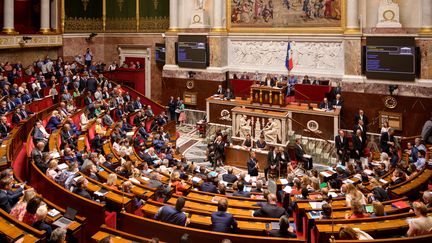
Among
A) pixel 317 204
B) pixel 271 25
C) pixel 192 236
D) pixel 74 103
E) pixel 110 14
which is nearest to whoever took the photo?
pixel 192 236

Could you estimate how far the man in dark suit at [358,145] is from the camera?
1293 cm

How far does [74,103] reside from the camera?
584 inches

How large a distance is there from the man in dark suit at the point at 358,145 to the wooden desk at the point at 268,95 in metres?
3.17

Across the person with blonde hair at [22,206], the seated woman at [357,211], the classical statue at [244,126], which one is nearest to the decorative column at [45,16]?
the classical statue at [244,126]

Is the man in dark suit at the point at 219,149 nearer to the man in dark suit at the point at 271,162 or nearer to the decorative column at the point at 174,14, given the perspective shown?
the man in dark suit at the point at 271,162

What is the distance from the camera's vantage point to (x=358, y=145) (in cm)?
1293

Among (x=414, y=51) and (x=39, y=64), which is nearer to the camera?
(x=414, y=51)

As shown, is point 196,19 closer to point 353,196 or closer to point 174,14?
point 174,14

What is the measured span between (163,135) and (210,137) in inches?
119

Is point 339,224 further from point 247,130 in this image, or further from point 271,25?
point 271,25

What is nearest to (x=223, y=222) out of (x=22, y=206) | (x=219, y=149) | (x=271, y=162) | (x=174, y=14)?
(x=22, y=206)

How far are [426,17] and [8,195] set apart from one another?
46.8 ft

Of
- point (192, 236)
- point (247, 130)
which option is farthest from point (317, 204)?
point (247, 130)

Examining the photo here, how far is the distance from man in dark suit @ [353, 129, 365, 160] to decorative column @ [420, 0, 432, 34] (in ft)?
14.8
